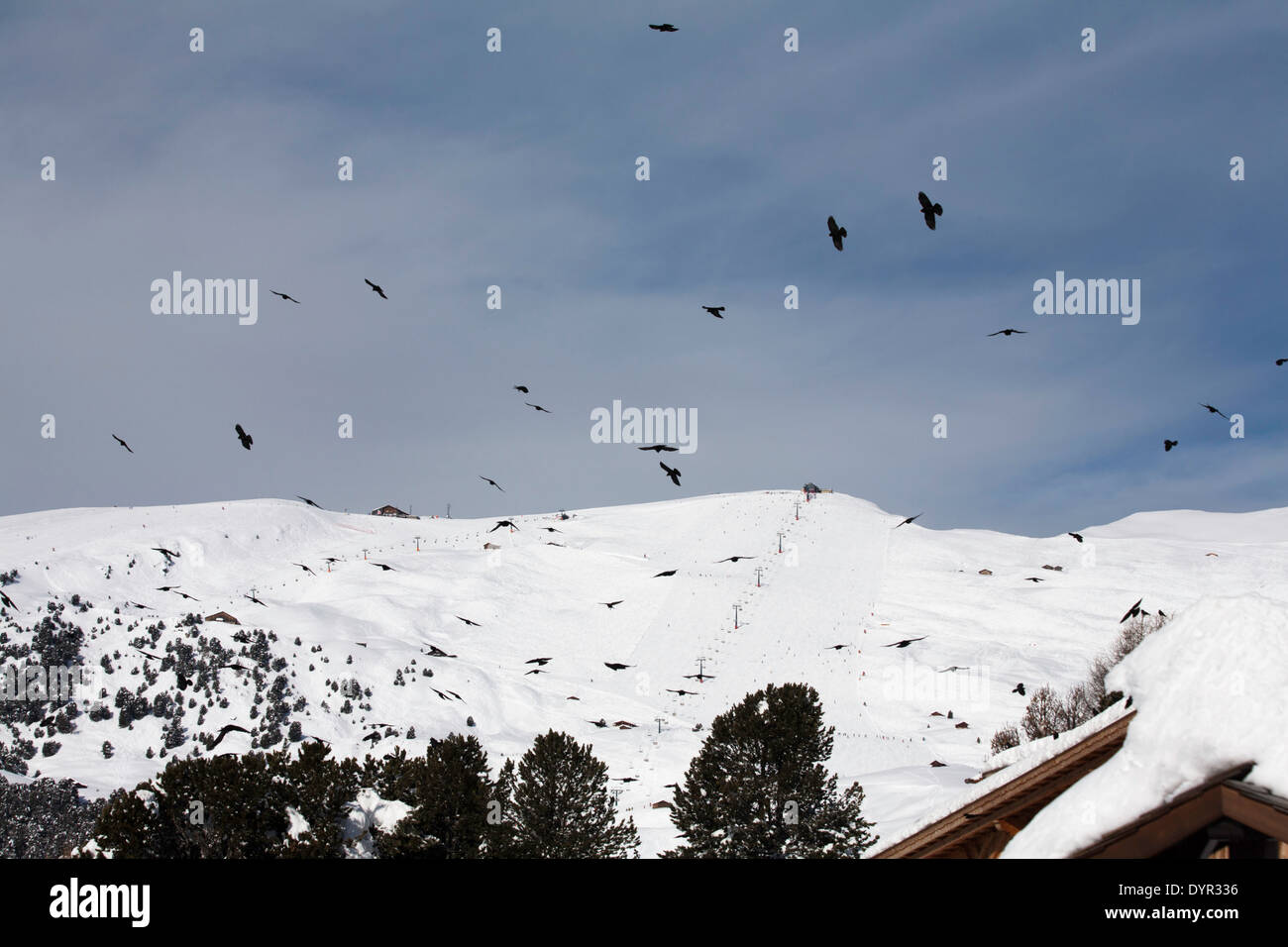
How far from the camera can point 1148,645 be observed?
6.82 metres

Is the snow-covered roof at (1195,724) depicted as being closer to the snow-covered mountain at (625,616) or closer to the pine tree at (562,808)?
the pine tree at (562,808)

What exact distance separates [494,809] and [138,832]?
34.0ft

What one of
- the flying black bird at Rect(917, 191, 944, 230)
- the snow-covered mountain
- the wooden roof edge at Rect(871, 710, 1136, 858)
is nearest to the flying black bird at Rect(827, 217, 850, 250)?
the flying black bird at Rect(917, 191, 944, 230)

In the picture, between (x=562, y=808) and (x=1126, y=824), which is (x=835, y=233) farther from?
(x=562, y=808)

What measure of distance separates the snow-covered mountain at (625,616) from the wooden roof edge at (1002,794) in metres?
35.5

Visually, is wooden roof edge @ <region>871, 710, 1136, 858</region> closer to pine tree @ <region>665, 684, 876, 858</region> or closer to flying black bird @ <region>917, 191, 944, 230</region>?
flying black bird @ <region>917, 191, 944, 230</region>

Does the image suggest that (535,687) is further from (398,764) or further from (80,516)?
(80,516)

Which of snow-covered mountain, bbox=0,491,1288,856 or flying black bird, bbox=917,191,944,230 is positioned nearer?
flying black bird, bbox=917,191,944,230

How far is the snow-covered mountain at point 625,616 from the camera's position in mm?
62844

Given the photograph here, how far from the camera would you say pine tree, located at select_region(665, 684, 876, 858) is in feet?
104

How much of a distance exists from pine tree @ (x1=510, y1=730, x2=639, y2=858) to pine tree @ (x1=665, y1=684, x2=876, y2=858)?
241 cm

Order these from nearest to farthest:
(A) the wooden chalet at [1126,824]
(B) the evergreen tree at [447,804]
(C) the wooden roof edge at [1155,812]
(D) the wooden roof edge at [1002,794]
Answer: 1. (A) the wooden chalet at [1126,824]
2. (C) the wooden roof edge at [1155,812]
3. (D) the wooden roof edge at [1002,794]
4. (B) the evergreen tree at [447,804]

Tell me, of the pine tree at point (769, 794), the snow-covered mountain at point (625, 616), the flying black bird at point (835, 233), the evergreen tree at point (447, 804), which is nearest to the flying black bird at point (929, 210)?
the flying black bird at point (835, 233)

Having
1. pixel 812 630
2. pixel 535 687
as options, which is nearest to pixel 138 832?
pixel 535 687
